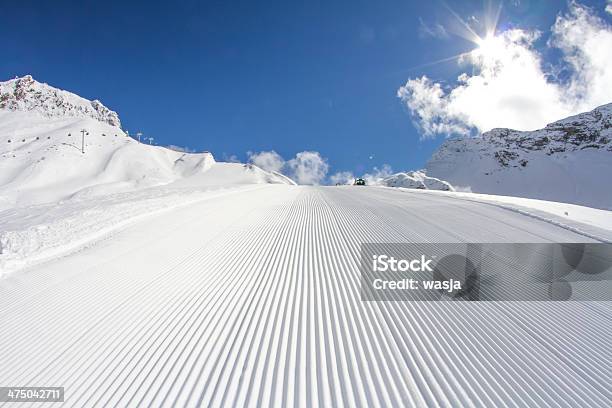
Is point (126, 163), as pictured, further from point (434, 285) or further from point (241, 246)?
point (434, 285)

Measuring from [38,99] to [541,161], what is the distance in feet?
497

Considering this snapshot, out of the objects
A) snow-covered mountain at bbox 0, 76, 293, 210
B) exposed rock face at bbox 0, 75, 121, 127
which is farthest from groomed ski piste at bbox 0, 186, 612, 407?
exposed rock face at bbox 0, 75, 121, 127

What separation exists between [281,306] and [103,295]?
8.48 ft

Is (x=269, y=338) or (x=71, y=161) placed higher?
(x=71, y=161)

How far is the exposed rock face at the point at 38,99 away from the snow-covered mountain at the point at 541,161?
11937cm

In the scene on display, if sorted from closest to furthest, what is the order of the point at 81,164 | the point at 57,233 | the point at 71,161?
1. the point at 57,233
2. the point at 71,161
3. the point at 81,164

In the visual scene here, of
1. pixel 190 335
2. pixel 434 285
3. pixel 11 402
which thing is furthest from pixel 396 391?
pixel 11 402

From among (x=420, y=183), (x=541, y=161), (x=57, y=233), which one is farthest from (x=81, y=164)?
(x=541, y=161)

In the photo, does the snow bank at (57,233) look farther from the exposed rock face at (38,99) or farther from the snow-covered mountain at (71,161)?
the exposed rock face at (38,99)

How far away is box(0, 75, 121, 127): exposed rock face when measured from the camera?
7138 cm

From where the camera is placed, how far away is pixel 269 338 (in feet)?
11.2

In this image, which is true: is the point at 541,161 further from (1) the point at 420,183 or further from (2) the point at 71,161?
(2) the point at 71,161

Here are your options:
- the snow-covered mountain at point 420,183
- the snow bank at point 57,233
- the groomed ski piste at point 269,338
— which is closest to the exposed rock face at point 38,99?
the snow bank at point 57,233

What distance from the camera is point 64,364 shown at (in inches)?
117
